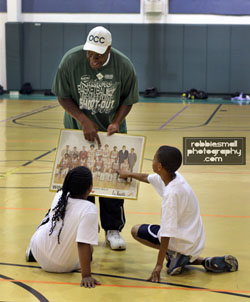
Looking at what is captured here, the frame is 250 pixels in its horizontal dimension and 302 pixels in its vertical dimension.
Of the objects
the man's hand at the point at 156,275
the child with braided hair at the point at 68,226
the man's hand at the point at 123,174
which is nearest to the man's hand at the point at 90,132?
the man's hand at the point at 123,174

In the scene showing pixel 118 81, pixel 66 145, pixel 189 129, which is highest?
pixel 118 81

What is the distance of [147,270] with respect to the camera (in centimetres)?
411

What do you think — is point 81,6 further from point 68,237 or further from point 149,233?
point 68,237

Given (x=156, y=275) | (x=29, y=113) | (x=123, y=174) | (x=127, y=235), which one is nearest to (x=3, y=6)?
(x=29, y=113)

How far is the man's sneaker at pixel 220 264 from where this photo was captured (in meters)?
4.05

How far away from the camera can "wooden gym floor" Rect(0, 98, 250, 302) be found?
12.0ft

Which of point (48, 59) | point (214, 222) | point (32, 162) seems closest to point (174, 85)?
point (48, 59)

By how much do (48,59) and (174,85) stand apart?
15.3 feet

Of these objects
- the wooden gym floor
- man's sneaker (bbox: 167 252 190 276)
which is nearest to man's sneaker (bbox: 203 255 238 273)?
the wooden gym floor

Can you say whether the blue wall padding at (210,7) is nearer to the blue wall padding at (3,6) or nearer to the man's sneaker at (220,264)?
the blue wall padding at (3,6)

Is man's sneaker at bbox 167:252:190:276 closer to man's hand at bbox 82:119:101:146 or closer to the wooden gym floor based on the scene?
the wooden gym floor

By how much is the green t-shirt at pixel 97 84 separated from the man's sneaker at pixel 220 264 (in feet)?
4.33

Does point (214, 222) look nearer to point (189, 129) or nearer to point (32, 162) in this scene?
point (32, 162)

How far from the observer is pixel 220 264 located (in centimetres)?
405
